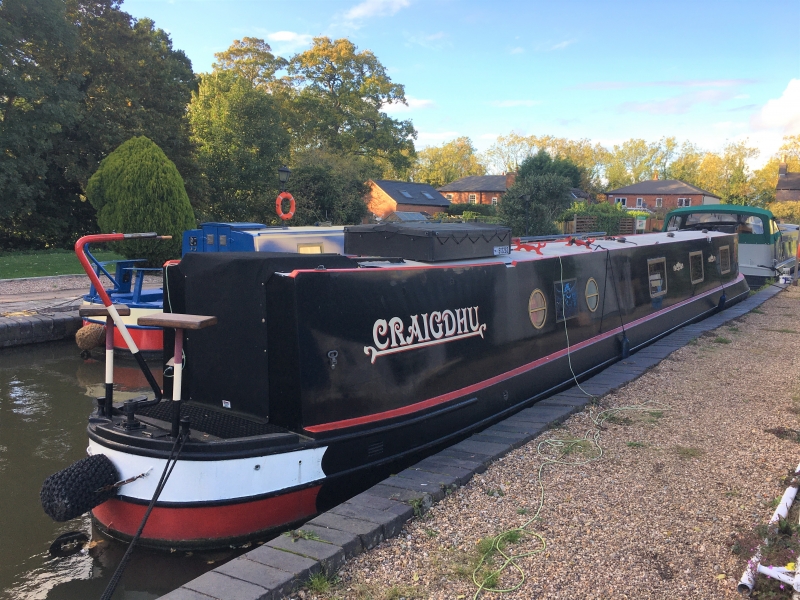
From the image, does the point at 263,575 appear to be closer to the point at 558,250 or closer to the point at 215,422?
the point at 215,422

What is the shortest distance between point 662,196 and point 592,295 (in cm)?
6302

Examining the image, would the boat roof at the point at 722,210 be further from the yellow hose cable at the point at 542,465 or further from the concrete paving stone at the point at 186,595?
the concrete paving stone at the point at 186,595

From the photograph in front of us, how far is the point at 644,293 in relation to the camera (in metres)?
9.50

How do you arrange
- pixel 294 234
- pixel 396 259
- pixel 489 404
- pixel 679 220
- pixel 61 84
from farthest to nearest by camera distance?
pixel 61 84, pixel 679 220, pixel 294 234, pixel 489 404, pixel 396 259

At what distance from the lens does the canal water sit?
13.1ft

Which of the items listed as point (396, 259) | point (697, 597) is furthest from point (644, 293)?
point (697, 597)

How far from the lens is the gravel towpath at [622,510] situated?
121 inches

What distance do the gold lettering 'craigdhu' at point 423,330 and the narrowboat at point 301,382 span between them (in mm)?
14

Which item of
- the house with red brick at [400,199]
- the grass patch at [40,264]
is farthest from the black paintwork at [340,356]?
the house with red brick at [400,199]

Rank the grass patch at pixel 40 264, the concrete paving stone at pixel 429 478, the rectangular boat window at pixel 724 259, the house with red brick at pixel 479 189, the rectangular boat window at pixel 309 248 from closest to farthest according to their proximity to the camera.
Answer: the concrete paving stone at pixel 429 478, the rectangular boat window at pixel 309 248, the rectangular boat window at pixel 724 259, the grass patch at pixel 40 264, the house with red brick at pixel 479 189

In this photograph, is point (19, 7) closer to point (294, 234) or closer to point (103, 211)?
point (103, 211)

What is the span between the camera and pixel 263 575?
A: 2990mm

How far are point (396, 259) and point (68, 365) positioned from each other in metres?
7.27

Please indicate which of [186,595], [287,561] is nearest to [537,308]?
[287,561]
